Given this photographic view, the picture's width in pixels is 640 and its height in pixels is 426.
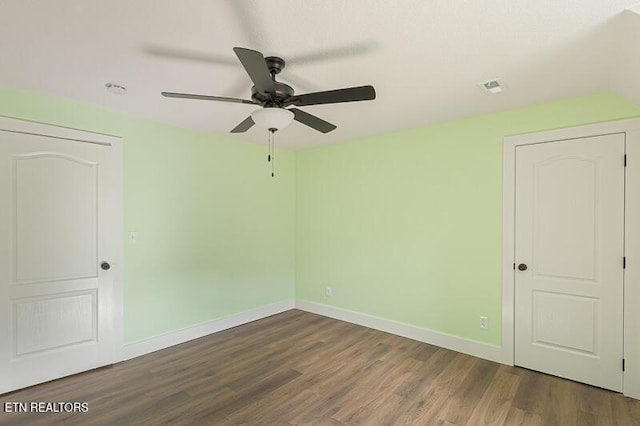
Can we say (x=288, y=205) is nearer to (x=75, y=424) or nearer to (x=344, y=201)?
(x=344, y=201)

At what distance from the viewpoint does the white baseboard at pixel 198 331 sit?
10.2 ft

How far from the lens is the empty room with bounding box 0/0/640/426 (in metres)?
1.75

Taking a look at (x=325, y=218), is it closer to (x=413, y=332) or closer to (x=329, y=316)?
(x=329, y=316)

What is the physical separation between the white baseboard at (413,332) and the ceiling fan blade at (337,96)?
107 inches

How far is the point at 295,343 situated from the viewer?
3422 millimetres

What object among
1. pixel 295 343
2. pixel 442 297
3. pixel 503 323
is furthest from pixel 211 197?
pixel 503 323

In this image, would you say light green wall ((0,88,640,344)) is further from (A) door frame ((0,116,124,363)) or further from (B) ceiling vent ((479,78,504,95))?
(B) ceiling vent ((479,78,504,95))

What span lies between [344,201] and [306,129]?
3.73ft

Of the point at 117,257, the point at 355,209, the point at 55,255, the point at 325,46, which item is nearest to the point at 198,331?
the point at 117,257

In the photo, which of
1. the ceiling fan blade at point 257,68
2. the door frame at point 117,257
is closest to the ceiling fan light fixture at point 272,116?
the ceiling fan blade at point 257,68

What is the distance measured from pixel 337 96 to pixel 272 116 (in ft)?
1.35

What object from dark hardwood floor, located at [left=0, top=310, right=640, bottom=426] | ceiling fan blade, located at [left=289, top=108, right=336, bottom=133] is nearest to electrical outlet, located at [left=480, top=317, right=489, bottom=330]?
dark hardwood floor, located at [left=0, top=310, right=640, bottom=426]

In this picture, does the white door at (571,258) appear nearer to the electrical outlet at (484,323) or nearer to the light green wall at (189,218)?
the electrical outlet at (484,323)

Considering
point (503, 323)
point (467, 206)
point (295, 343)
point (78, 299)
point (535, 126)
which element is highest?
point (535, 126)
